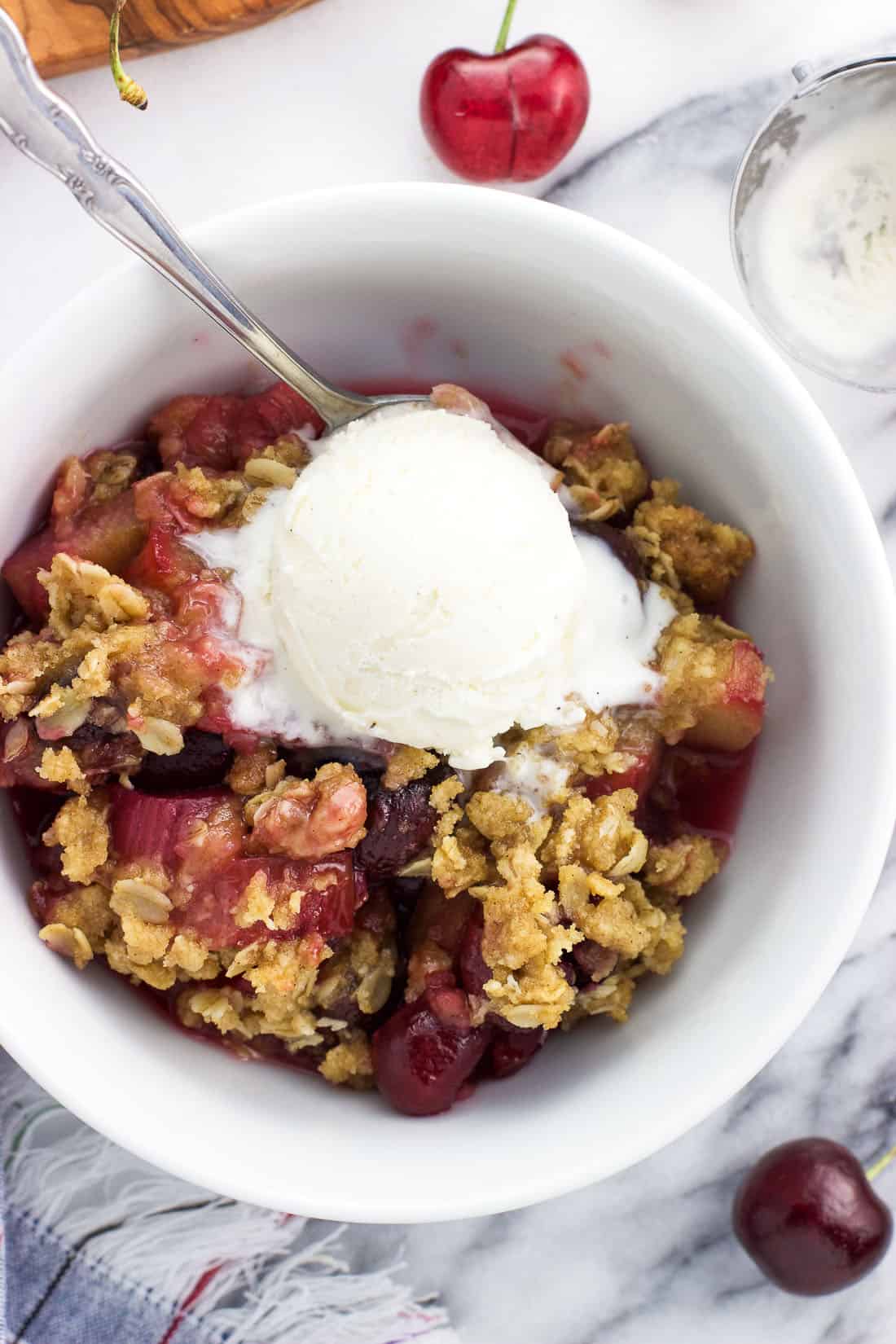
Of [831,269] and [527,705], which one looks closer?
[527,705]

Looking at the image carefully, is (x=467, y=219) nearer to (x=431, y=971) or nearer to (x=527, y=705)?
(x=527, y=705)

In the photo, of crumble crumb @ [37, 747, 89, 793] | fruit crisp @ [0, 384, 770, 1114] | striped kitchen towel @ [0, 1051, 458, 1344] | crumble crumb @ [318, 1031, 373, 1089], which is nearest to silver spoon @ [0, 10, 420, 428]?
fruit crisp @ [0, 384, 770, 1114]

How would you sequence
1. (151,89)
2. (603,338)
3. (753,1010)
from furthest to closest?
(151,89) → (603,338) → (753,1010)

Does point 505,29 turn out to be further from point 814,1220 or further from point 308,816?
point 814,1220

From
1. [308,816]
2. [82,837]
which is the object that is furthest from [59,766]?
[308,816]

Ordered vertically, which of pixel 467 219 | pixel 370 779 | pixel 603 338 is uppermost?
pixel 467 219

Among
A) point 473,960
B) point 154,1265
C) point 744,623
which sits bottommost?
point 154,1265

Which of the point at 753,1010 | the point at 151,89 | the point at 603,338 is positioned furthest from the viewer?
the point at 151,89

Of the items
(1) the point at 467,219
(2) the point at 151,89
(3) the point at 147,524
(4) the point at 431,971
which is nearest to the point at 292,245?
(1) the point at 467,219

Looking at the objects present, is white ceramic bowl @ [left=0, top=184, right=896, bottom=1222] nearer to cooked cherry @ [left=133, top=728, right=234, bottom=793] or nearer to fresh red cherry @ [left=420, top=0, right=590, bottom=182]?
cooked cherry @ [left=133, top=728, right=234, bottom=793]
